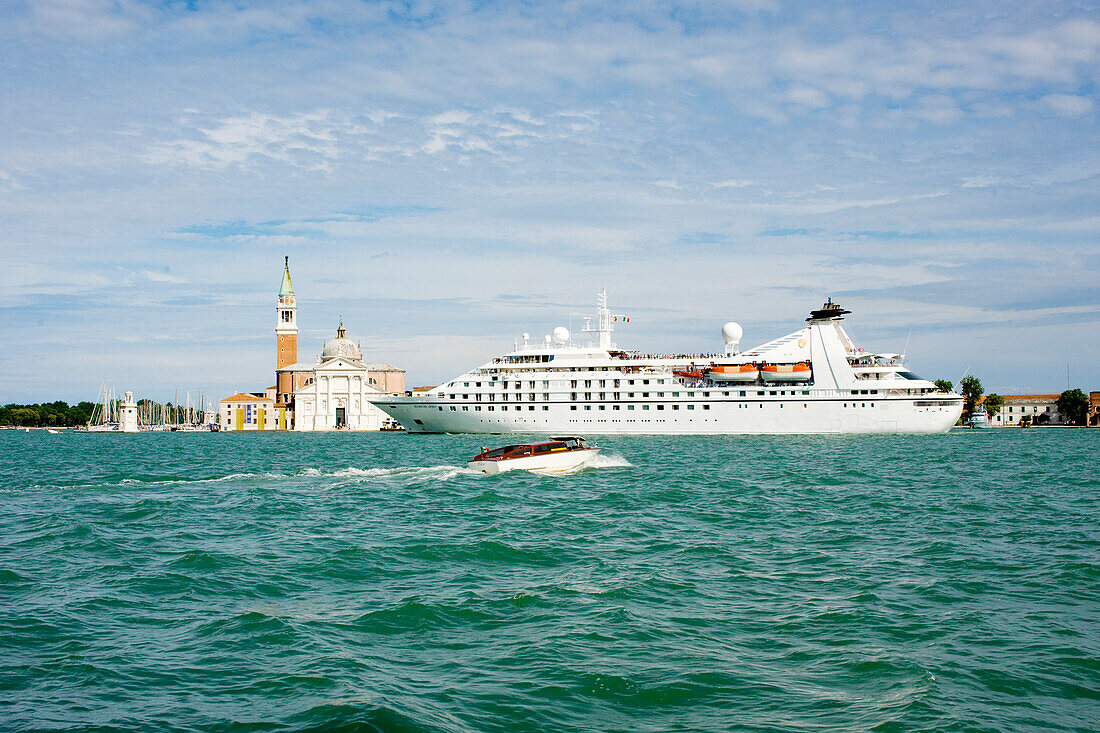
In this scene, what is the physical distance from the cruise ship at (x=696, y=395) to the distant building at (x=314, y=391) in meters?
57.8

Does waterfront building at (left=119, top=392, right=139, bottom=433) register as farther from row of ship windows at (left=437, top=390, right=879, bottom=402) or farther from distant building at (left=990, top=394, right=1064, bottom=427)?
distant building at (left=990, top=394, right=1064, bottom=427)

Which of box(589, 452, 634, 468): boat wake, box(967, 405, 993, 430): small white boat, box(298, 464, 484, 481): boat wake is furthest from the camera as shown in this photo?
box(967, 405, 993, 430): small white boat

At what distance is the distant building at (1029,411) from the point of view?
142375 mm

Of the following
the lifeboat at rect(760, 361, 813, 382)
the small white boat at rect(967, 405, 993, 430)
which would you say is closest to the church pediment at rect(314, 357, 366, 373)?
the lifeboat at rect(760, 361, 813, 382)

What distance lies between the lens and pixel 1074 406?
13612 cm

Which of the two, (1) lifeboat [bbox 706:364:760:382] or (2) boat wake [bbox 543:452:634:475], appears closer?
(2) boat wake [bbox 543:452:634:475]

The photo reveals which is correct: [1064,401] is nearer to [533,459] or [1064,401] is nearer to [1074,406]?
[1074,406]

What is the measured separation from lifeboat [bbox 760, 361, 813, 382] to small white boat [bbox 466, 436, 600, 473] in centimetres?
4439

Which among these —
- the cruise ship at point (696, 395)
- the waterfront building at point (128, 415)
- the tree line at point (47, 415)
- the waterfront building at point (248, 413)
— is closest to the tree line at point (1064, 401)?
the cruise ship at point (696, 395)

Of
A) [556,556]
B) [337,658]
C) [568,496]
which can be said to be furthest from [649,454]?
[337,658]

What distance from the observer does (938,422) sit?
77.1m

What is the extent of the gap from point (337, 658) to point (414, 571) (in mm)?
5223

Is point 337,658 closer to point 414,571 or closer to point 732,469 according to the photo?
point 414,571

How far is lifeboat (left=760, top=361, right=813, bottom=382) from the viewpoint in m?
75.5
